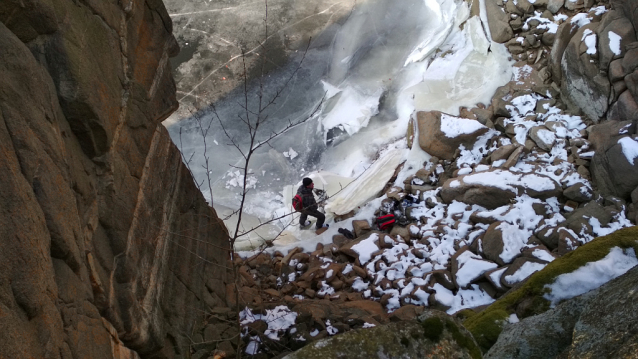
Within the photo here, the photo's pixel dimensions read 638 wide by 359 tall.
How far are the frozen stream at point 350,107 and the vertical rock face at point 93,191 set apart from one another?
10.7 feet

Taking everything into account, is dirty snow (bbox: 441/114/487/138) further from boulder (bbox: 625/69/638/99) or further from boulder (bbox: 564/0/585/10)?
boulder (bbox: 564/0/585/10)

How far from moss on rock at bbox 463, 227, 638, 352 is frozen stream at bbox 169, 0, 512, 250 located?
12.2 ft

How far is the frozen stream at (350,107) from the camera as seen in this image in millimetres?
8930

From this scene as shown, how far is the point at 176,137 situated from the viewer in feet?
31.4

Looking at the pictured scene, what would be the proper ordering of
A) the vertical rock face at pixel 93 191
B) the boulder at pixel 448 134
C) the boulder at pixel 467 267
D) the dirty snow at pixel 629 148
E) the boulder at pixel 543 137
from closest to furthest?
the vertical rock face at pixel 93 191 < the boulder at pixel 467 267 < the dirty snow at pixel 629 148 < the boulder at pixel 543 137 < the boulder at pixel 448 134

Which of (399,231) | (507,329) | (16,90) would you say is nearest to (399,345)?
(507,329)

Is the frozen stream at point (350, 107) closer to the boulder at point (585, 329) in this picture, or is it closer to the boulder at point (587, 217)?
the boulder at point (587, 217)

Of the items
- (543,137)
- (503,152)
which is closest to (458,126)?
(503,152)

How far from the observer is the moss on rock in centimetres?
456

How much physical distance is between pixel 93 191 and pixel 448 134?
20.1 ft

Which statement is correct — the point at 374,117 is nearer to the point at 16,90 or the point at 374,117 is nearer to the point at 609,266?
the point at 609,266

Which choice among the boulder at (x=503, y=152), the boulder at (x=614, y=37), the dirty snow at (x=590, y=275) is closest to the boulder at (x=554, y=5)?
the boulder at (x=614, y=37)

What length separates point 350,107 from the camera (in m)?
9.98

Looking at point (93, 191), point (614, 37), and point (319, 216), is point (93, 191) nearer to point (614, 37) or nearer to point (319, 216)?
point (319, 216)
